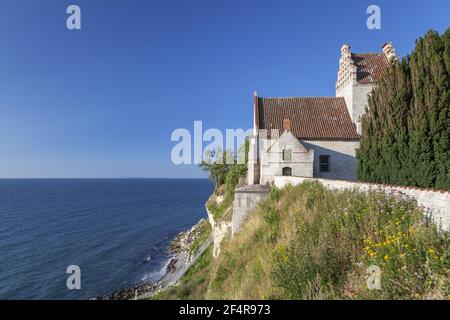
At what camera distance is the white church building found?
2020 centimetres

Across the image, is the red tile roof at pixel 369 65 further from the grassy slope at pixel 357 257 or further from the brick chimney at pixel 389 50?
the grassy slope at pixel 357 257

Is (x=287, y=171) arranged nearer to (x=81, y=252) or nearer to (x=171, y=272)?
(x=171, y=272)

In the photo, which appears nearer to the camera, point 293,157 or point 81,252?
point 293,157

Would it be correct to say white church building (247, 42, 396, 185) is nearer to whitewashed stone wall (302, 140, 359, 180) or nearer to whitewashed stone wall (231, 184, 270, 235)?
whitewashed stone wall (302, 140, 359, 180)

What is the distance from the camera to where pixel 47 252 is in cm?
3462

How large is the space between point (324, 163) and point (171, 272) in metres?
20.4

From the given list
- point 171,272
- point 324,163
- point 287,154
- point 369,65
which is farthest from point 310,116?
point 171,272

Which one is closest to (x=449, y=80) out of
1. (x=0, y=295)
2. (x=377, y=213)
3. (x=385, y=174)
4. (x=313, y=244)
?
(x=385, y=174)

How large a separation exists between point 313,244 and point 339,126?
18035mm

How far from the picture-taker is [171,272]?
28.2 metres

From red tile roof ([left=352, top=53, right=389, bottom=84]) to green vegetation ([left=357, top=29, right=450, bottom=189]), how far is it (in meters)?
7.32

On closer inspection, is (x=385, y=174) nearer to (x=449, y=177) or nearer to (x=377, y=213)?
(x=449, y=177)

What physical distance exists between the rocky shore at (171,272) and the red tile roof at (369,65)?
23.2m

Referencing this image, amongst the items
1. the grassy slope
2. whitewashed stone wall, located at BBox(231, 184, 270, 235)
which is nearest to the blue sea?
whitewashed stone wall, located at BBox(231, 184, 270, 235)
